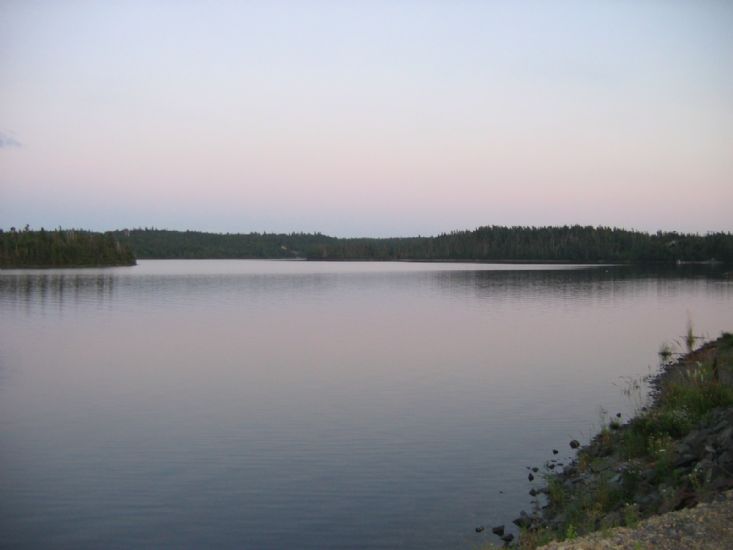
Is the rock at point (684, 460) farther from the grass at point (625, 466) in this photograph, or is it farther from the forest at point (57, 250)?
the forest at point (57, 250)

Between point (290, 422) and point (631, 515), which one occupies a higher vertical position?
point (631, 515)

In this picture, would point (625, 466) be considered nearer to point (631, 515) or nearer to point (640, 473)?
point (640, 473)

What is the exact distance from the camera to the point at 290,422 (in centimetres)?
1731

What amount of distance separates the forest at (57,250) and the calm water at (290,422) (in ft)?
→ 311

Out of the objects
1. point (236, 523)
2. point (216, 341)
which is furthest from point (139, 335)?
point (236, 523)

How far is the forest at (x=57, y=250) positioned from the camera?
12400 cm

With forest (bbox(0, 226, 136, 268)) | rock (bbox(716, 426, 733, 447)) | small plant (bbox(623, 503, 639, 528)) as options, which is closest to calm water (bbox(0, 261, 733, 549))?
small plant (bbox(623, 503, 639, 528))

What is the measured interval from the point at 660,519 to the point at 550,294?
180 ft

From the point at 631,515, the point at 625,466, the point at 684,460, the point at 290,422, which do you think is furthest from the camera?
the point at 290,422

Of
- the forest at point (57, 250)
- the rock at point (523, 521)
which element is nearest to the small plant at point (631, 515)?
the rock at point (523, 521)

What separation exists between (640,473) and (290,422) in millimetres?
8820

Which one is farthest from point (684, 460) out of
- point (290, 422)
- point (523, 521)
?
point (290, 422)

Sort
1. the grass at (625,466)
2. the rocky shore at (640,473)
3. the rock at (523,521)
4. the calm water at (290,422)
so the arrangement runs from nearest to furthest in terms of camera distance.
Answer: the rocky shore at (640,473)
the grass at (625,466)
the rock at (523,521)
the calm water at (290,422)

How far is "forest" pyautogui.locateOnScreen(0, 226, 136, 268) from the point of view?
12400 cm
